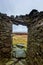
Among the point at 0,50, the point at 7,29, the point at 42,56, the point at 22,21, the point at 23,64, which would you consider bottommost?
the point at 23,64

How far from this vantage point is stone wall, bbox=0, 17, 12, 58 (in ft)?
18.3

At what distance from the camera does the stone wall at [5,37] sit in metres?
5.59

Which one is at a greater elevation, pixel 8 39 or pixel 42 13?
pixel 42 13

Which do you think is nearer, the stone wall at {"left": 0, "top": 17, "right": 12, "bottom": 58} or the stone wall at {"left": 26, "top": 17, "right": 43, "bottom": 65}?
the stone wall at {"left": 26, "top": 17, "right": 43, "bottom": 65}

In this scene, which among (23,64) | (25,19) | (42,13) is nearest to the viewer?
(42,13)

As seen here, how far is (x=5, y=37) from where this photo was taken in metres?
5.68

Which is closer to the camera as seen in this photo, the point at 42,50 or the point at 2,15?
the point at 42,50

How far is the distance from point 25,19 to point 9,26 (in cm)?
92

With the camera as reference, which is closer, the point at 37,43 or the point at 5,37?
the point at 37,43

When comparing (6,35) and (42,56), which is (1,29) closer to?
(6,35)

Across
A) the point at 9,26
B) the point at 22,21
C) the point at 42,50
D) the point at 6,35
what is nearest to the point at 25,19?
the point at 22,21

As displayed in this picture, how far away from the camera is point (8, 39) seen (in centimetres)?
576

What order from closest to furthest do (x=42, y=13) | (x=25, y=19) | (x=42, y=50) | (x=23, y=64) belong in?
(x=42, y=50), (x=42, y=13), (x=23, y=64), (x=25, y=19)

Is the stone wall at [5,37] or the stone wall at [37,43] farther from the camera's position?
the stone wall at [5,37]
